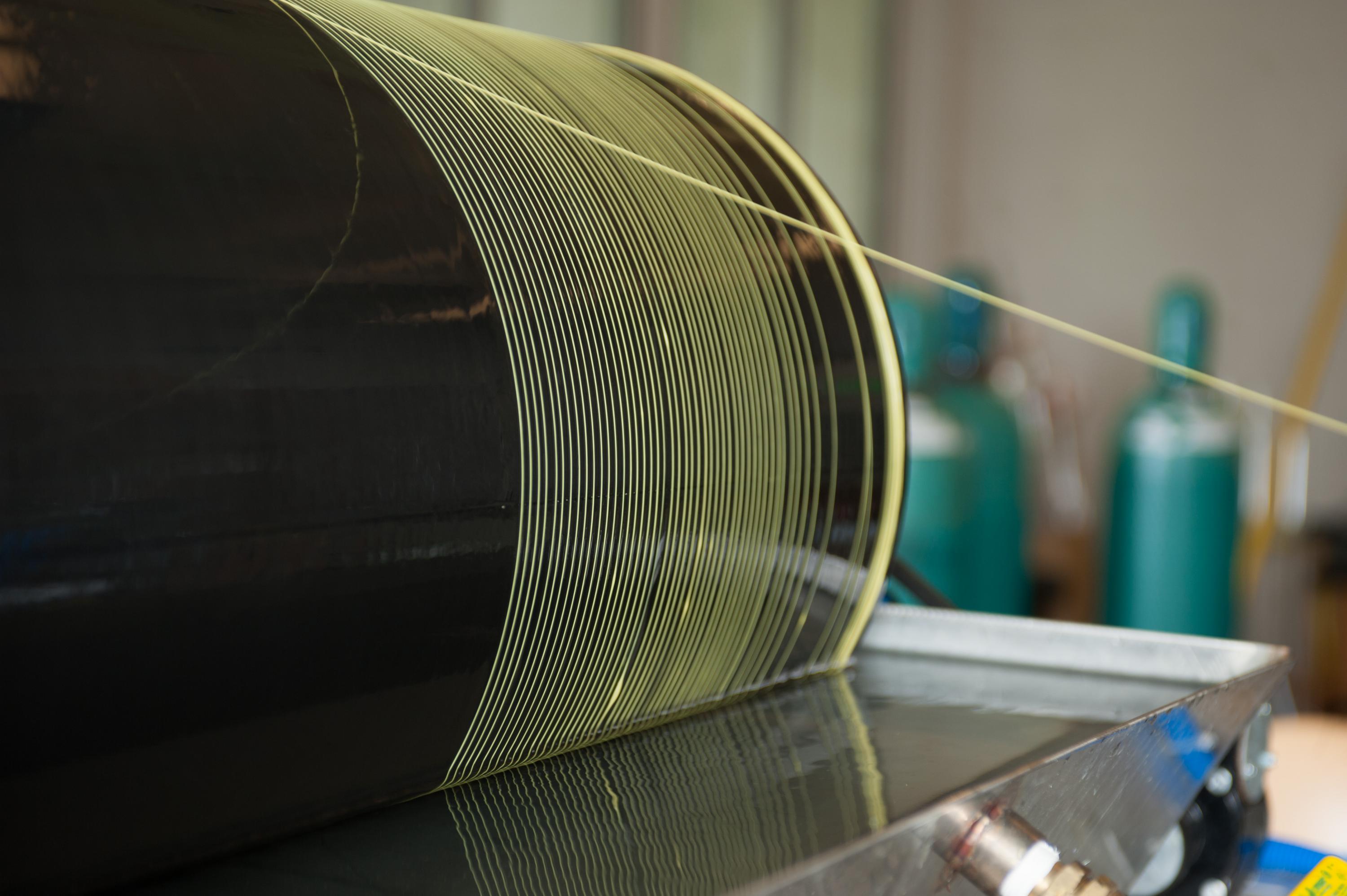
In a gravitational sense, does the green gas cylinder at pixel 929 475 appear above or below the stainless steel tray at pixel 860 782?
below

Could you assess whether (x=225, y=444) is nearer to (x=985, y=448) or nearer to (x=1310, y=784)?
(x=1310, y=784)

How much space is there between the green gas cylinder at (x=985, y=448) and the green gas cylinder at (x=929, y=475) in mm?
311

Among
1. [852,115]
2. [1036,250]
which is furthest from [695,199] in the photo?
[1036,250]

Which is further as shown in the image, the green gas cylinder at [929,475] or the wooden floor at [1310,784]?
the green gas cylinder at [929,475]

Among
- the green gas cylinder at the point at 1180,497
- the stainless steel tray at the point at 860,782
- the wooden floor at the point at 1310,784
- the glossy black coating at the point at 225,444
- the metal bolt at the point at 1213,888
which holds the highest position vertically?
the glossy black coating at the point at 225,444

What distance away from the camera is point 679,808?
603mm

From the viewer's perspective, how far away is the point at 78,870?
0.47m

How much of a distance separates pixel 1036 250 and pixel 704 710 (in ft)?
11.9

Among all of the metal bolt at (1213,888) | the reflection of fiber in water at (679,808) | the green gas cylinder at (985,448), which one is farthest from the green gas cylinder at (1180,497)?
the reflection of fiber in water at (679,808)

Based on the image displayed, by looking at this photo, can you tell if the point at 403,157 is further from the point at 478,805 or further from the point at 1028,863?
the point at 1028,863

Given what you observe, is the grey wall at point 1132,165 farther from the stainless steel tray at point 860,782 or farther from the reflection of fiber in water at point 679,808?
the reflection of fiber in water at point 679,808

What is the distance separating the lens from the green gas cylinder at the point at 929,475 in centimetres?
284

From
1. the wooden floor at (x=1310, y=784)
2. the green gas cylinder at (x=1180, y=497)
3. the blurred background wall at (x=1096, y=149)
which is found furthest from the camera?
the blurred background wall at (x=1096, y=149)

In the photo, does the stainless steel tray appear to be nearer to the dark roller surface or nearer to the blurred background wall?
the dark roller surface
